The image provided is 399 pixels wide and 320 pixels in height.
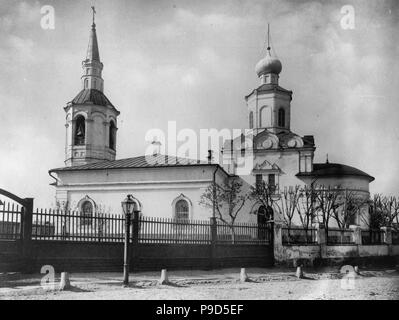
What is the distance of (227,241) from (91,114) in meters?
18.8

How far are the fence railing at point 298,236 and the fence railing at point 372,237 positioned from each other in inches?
114

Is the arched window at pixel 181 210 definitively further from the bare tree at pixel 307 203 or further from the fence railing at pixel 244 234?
the fence railing at pixel 244 234

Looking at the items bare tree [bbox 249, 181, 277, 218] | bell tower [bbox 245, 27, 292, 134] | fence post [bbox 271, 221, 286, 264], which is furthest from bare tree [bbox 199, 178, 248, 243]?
fence post [bbox 271, 221, 286, 264]

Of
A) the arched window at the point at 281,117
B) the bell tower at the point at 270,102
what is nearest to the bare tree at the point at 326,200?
the arched window at the point at 281,117

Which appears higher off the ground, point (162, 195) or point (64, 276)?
point (162, 195)

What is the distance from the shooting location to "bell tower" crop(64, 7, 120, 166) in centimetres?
3472

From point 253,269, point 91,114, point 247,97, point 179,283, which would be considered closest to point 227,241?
point 253,269

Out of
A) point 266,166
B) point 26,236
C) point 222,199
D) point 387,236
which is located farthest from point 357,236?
point 26,236

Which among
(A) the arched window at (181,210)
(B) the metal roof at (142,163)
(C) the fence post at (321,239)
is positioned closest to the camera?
(C) the fence post at (321,239)

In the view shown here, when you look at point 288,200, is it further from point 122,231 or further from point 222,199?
point 122,231

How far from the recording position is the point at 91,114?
3469 centimetres

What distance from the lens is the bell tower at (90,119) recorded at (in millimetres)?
34719

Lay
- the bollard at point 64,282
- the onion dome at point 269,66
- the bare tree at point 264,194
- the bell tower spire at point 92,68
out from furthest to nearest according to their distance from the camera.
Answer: the onion dome at point 269,66, the bell tower spire at point 92,68, the bare tree at point 264,194, the bollard at point 64,282

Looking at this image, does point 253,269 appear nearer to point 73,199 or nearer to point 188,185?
point 188,185
